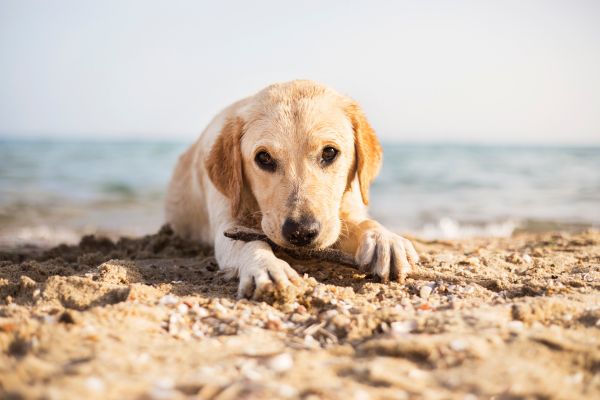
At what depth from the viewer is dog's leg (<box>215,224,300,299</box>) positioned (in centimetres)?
299

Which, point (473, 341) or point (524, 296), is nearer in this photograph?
point (473, 341)

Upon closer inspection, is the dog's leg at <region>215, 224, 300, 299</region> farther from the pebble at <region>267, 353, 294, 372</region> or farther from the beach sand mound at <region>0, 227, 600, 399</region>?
the pebble at <region>267, 353, 294, 372</region>

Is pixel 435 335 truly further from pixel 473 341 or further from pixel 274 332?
pixel 274 332

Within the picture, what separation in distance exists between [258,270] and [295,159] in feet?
3.51

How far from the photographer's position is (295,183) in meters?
3.74

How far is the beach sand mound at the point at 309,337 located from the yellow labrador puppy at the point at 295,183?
0.69 ft

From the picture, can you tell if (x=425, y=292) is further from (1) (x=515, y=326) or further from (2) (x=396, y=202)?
(2) (x=396, y=202)

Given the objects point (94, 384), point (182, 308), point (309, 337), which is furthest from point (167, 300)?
point (94, 384)

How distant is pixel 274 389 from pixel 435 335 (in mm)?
861

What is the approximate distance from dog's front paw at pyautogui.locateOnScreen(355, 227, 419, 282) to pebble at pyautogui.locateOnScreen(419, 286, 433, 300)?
0.19 m

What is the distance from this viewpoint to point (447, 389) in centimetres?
193

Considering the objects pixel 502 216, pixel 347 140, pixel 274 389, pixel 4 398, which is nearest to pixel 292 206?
pixel 347 140

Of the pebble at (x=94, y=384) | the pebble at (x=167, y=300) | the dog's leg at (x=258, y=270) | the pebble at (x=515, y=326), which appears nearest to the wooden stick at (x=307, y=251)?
the dog's leg at (x=258, y=270)

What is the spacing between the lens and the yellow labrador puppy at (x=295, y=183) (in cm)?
343
